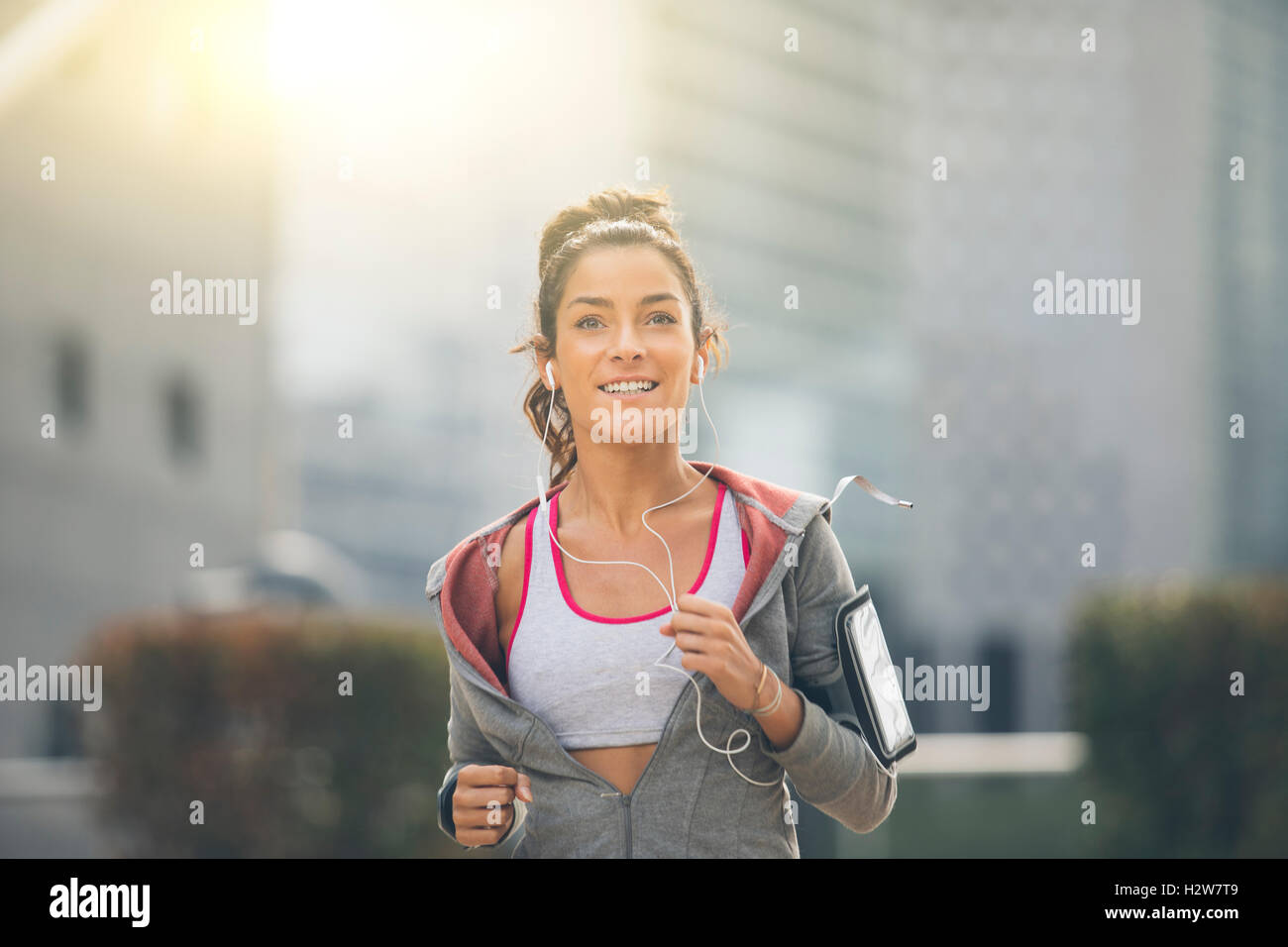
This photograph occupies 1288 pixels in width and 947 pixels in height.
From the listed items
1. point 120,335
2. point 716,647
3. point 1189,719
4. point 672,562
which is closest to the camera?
point 716,647

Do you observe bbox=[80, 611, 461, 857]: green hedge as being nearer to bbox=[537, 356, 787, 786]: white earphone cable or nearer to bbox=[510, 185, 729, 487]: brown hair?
bbox=[510, 185, 729, 487]: brown hair

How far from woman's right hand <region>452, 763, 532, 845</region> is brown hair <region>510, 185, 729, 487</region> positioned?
2.34ft

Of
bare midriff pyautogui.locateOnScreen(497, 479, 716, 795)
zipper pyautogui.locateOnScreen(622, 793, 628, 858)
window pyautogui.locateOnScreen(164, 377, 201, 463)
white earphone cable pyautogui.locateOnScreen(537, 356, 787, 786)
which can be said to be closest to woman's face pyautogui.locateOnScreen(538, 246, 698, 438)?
white earphone cable pyautogui.locateOnScreen(537, 356, 787, 786)

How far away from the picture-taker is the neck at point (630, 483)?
104 inches

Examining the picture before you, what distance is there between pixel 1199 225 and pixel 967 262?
26.2ft

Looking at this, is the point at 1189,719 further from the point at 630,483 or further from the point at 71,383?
the point at 71,383

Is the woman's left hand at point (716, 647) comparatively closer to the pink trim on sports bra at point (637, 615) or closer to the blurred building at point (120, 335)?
the pink trim on sports bra at point (637, 615)

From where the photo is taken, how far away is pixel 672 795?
2.44m

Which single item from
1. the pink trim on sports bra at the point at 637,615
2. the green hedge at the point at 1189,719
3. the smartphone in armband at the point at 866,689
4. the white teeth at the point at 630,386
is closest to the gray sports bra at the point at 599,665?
the pink trim on sports bra at the point at 637,615

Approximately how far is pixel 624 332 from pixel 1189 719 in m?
6.99

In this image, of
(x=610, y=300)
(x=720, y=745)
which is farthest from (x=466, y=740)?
(x=610, y=300)

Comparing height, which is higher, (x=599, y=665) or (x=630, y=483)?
(x=630, y=483)

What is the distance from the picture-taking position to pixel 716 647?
2.20m
